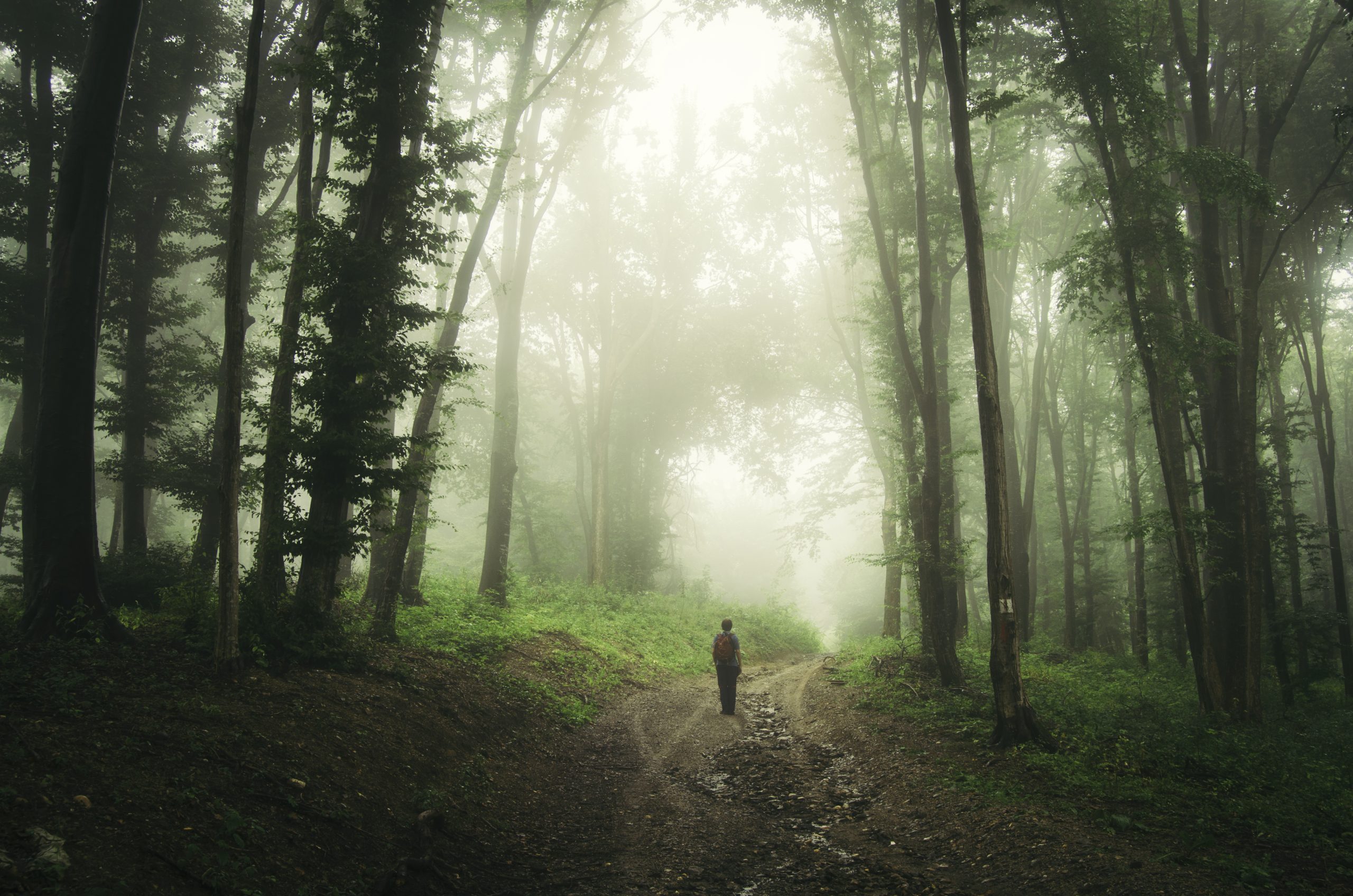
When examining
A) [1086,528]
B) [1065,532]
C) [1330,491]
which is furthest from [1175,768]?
[1086,528]

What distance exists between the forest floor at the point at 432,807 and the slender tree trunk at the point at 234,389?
42 cm

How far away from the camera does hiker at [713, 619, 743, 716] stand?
39.4 ft

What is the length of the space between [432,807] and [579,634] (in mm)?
9424

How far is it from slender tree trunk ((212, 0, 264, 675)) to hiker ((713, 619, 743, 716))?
25.0 ft

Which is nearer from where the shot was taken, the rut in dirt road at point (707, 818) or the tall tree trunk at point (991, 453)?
the rut in dirt road at point (707, 818)

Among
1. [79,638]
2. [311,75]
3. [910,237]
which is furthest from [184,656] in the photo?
[910,237]

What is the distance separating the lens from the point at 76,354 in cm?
719

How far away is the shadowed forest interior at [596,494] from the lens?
5320 millimetres

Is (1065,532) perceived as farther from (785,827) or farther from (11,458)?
(11,458)

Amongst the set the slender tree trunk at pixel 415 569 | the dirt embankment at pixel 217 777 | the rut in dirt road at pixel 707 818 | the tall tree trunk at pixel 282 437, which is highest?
the tall tree trunk at pixel 282 437

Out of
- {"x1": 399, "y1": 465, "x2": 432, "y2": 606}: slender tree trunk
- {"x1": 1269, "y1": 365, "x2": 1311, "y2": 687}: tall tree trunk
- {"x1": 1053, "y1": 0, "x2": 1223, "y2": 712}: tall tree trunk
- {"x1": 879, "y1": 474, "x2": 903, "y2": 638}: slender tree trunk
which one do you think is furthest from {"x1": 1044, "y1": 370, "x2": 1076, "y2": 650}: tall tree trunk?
{"x1": 399, "y1": 465, "x2": 432, "y2": 606}: slender tree trunk

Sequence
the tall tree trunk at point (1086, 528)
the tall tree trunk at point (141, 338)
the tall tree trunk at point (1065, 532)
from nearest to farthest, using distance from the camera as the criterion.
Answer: the tall tree trunk at point (141, 338) → the tall tree trunk at point (1065, 532) → the tall tree trunk at point (1086, 528)

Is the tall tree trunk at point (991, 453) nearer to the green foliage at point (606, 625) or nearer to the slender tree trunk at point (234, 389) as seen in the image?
the green foliage at point (606, 625)


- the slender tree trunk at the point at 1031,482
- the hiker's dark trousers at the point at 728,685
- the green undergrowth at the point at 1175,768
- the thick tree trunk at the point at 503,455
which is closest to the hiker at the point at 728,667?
the hiker's dark trousers at the point at 728,685
